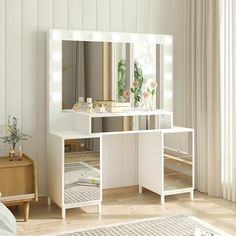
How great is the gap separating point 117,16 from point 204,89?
3.96 feet

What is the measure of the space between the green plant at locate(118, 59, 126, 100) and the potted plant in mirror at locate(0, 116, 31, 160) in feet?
3.53

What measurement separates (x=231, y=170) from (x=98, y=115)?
1472 millimetres

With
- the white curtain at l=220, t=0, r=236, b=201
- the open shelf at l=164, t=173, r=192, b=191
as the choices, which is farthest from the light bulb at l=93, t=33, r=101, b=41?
the open shelf at l=164, t=173, r=192, b=191

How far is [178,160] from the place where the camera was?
Result: 170 inches

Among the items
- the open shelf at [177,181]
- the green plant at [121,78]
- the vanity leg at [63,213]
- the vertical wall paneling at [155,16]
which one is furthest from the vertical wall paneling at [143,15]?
the vanity leg at [63,213]

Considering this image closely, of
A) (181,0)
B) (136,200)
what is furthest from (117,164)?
(181,0)

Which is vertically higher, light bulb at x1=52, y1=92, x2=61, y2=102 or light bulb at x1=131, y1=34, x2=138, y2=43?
light bulb at x1=131, y1=34, x2=138, y2=43

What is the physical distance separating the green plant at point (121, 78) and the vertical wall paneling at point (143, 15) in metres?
0.46

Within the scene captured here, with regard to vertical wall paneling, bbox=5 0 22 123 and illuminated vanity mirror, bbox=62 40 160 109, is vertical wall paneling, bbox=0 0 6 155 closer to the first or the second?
vertical wall paneling, bbox=5 0 22 123

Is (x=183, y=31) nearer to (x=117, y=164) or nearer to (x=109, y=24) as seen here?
(x=109, y=24)

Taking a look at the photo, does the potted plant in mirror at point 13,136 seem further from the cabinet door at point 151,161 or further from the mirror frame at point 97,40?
the cabinet door at point 151,161

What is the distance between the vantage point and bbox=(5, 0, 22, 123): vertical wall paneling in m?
3.98

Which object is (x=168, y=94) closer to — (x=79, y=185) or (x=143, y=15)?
(x=143, y=15)

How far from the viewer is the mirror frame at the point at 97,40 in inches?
161
